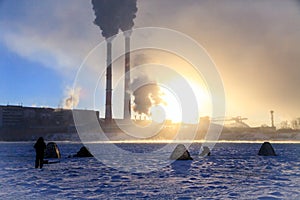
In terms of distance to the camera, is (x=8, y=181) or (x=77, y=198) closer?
(x=77, y=198)

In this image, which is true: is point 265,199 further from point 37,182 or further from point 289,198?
point 37,182

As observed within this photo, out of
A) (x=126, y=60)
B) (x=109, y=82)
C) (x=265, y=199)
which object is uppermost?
(x=126, y=60)

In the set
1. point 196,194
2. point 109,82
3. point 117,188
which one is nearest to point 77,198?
point 117,188

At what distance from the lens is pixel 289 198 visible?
14.4 metres

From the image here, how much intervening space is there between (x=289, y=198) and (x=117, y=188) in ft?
25.7

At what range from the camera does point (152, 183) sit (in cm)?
1972

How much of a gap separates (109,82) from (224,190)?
129250 millimetres

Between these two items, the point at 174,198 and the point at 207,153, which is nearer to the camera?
the point at 174,198

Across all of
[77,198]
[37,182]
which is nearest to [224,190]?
[77,198]

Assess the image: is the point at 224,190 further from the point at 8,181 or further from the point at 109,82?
the point at 109,82

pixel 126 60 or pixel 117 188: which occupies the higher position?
pixel 126 60

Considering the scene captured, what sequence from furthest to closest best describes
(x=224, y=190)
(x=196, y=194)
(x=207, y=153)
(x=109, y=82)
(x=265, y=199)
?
(x=109, y=82) < (x=207, y=153) < (x=224, y=190) < (x=196, y=194) < (x=265, y=199)

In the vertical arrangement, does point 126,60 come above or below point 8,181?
above

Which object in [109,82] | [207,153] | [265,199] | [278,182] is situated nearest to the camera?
[265,199]
